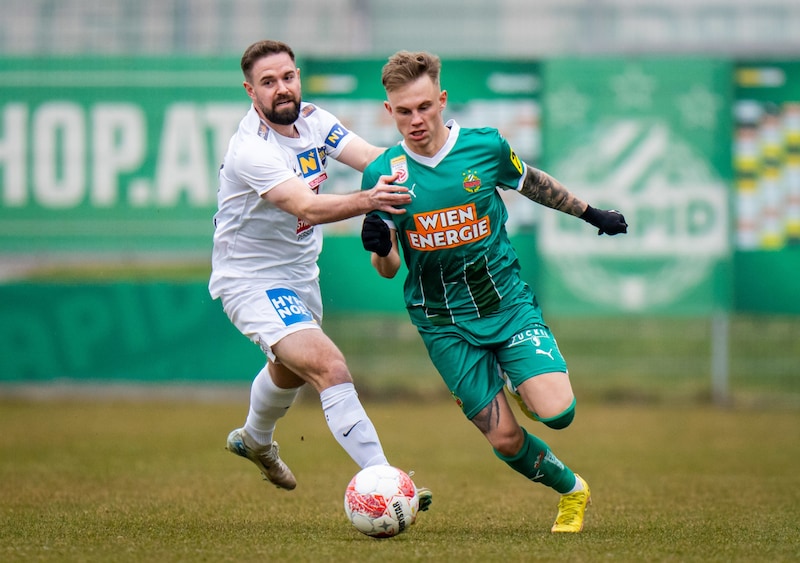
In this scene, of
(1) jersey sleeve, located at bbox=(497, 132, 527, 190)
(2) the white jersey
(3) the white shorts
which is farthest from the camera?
(2) the white jersey

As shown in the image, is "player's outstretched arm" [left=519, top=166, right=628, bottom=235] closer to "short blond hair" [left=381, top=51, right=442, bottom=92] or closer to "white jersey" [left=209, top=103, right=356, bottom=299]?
"short blond hair" [left=381, top=51, right=442, bottom=92]

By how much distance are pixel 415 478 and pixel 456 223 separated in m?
3.08

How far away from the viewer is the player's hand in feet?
19.7

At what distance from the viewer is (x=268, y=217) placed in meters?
6.85

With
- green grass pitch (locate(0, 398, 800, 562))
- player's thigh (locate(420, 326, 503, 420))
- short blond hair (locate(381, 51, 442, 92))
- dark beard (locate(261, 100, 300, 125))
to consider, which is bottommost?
green grass pitch (locate(0, 398, 800, 562))

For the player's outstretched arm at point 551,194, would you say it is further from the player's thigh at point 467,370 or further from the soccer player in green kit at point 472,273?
the player's thigh at point 467,370

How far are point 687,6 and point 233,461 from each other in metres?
7.56

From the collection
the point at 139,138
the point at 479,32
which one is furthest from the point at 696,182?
the point at 139,138

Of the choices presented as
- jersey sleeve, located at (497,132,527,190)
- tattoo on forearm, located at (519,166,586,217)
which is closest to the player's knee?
tattoo on forearm, located at (519,166,586,217)

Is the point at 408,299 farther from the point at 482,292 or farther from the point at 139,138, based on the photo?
the point at 139,138

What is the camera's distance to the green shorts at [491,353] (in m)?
6.33

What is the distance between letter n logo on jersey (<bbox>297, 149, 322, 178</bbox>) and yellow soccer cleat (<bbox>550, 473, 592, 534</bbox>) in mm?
2133

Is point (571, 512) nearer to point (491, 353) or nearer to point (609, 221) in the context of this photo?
point (491, 353)

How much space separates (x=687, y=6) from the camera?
560 inches
